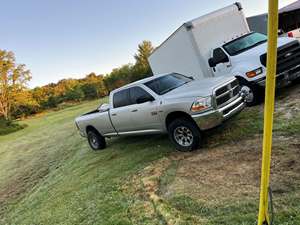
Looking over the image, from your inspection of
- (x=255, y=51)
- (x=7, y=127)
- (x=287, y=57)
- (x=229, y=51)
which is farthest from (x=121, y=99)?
(x=7, y=127)

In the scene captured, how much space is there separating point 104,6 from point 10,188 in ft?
30.0

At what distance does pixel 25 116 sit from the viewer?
50.4 metres

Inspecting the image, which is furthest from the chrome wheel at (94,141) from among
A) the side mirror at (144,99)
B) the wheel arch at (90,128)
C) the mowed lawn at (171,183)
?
the side mirror at (144,99)

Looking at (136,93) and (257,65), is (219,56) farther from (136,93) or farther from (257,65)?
(136,93)

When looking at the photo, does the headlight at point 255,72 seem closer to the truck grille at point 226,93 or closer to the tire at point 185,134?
the truck grille at point 226,93

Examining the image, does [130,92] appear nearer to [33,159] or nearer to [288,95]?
[288,95]

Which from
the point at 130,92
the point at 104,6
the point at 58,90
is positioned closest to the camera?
the point at 130,92

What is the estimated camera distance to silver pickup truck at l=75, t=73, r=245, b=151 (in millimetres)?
6145

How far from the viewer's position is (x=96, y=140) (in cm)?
979

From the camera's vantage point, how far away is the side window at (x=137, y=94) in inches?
290

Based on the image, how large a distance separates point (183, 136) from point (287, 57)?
404 cm

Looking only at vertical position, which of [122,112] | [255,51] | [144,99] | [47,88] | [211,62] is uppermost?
[47,88]

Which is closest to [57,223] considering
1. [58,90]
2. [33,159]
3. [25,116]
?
[33,159]

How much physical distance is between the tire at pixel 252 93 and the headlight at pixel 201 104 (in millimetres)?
2686
